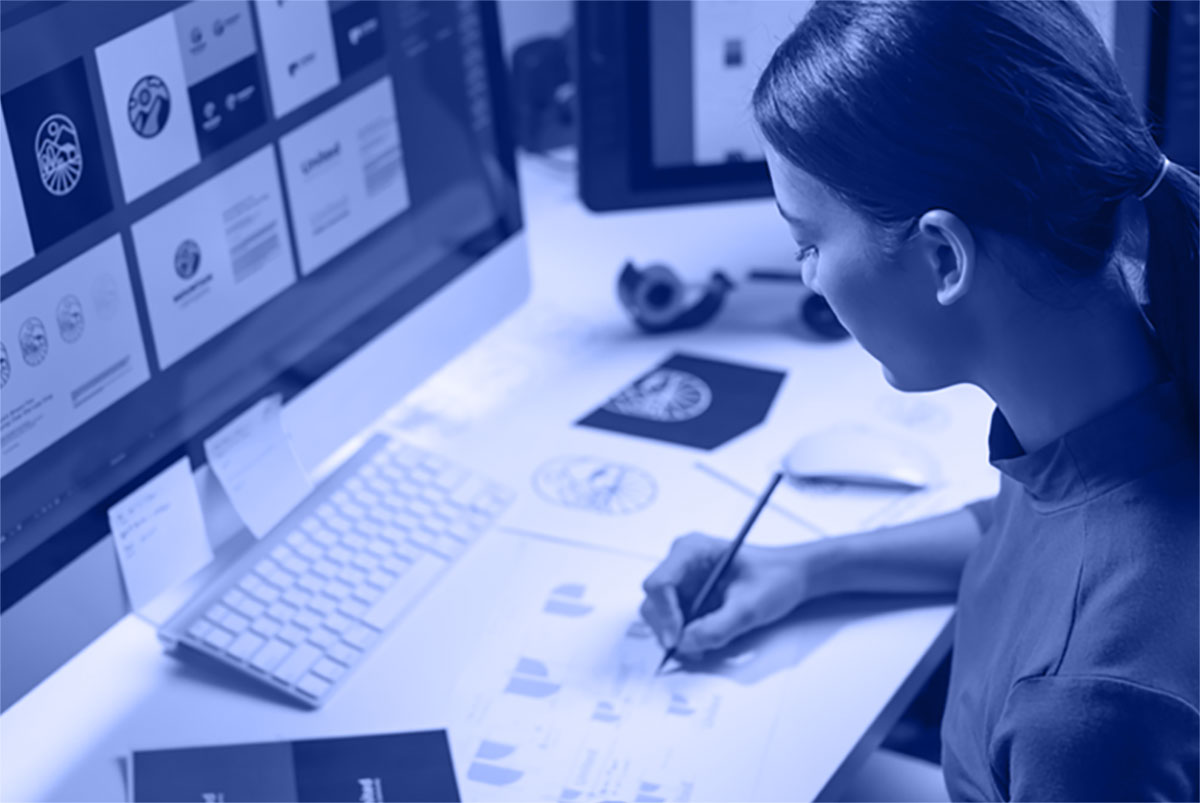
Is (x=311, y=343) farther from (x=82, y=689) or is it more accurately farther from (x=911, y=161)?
(x=911, y=161)

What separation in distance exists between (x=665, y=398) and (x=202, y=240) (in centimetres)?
50

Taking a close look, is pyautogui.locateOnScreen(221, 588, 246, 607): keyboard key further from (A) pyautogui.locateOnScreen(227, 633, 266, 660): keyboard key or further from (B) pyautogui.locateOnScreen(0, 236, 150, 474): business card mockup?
(B) pyautogui.locateOnScreen(0, 236, 150, 474): business card mockup

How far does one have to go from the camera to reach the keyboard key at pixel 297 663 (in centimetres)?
105

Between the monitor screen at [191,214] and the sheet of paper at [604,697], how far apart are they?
9.9 inches

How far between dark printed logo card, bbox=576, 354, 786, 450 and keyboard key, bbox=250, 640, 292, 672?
394 millimetres

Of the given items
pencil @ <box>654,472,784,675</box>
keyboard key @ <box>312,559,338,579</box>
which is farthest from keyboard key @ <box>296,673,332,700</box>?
pencil @ <box>654,472,784,675</box>

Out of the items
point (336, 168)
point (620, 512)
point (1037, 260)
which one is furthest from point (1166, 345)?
point (336, 168)

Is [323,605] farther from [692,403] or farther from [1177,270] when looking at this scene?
[1177,270]

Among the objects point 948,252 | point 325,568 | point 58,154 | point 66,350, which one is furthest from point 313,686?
point 948,252

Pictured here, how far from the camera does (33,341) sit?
0.94m

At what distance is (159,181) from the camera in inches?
39.9

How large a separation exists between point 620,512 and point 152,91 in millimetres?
491

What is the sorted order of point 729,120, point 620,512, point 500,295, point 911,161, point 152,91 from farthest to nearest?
point 729,120 < point 500,295 < point 620,512 < point 152,91 < point 911,161

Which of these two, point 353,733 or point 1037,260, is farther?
point 353,733
